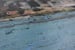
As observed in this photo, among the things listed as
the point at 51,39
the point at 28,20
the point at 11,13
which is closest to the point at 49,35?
the point at 51,39

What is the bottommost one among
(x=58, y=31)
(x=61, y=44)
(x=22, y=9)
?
(x=61, y=44)

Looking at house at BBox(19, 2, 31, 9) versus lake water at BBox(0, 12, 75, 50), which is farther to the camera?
house at BBox(19, 2, 31, 9)

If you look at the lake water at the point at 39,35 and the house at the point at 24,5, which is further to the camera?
the house at the point at 24,5

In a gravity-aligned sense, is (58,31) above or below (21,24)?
below

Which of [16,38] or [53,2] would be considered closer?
[16,38]

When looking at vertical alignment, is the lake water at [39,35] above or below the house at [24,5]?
below

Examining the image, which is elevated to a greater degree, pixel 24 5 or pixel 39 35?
pixel 24 5

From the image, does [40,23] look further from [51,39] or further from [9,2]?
[9,2]

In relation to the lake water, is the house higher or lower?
higher
